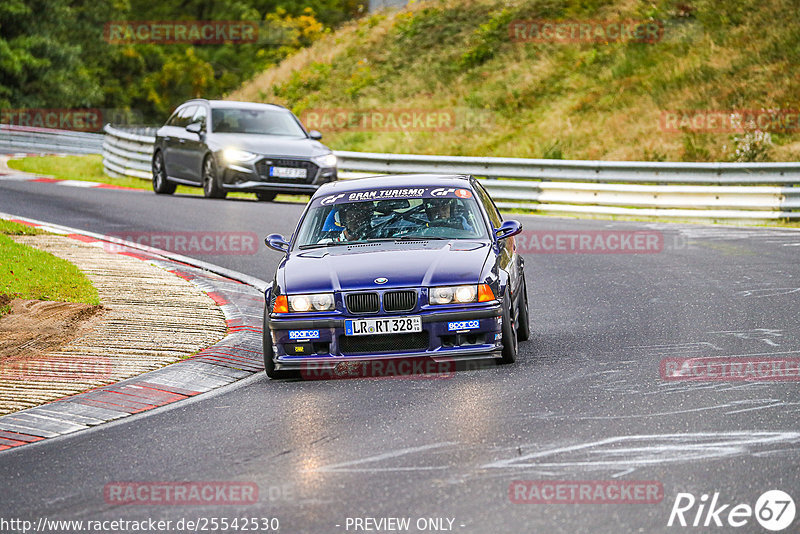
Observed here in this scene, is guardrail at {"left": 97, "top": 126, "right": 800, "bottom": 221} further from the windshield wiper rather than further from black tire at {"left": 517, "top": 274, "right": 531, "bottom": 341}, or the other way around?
the windshield wiper

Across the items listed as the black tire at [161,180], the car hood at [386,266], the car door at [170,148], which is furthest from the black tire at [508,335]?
the black tire at [161,180]

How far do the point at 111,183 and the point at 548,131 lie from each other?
37.2 feet

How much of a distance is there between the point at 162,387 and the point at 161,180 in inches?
625

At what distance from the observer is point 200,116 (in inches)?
936

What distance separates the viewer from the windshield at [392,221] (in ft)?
33.0

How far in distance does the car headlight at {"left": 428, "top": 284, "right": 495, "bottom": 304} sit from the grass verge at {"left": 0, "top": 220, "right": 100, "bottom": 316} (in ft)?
14.5

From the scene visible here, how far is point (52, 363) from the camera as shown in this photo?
9617mm

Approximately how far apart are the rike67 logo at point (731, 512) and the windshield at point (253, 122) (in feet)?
59.8

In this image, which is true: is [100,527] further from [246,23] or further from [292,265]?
[246,23]

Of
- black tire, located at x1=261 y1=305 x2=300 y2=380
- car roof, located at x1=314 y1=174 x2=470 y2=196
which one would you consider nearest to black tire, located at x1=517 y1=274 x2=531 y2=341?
car roof, located at x1=314 y1=174 x2=470 y2=196

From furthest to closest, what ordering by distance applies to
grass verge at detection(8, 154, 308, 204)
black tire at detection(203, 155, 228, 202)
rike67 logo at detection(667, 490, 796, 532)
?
grass verge at detection(8, 154, 308, 204) < black tire at detection(203, 155, 228, 202) < rike67 logo at detection(667, 490, 796, 532)

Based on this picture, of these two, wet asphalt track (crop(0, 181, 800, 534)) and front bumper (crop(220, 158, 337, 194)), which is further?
front bumper (crop(220, 158, 337, 194))

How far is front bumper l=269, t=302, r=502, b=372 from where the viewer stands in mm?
8844

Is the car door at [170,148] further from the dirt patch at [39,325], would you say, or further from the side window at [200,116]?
the dirt patch at [39,325]
